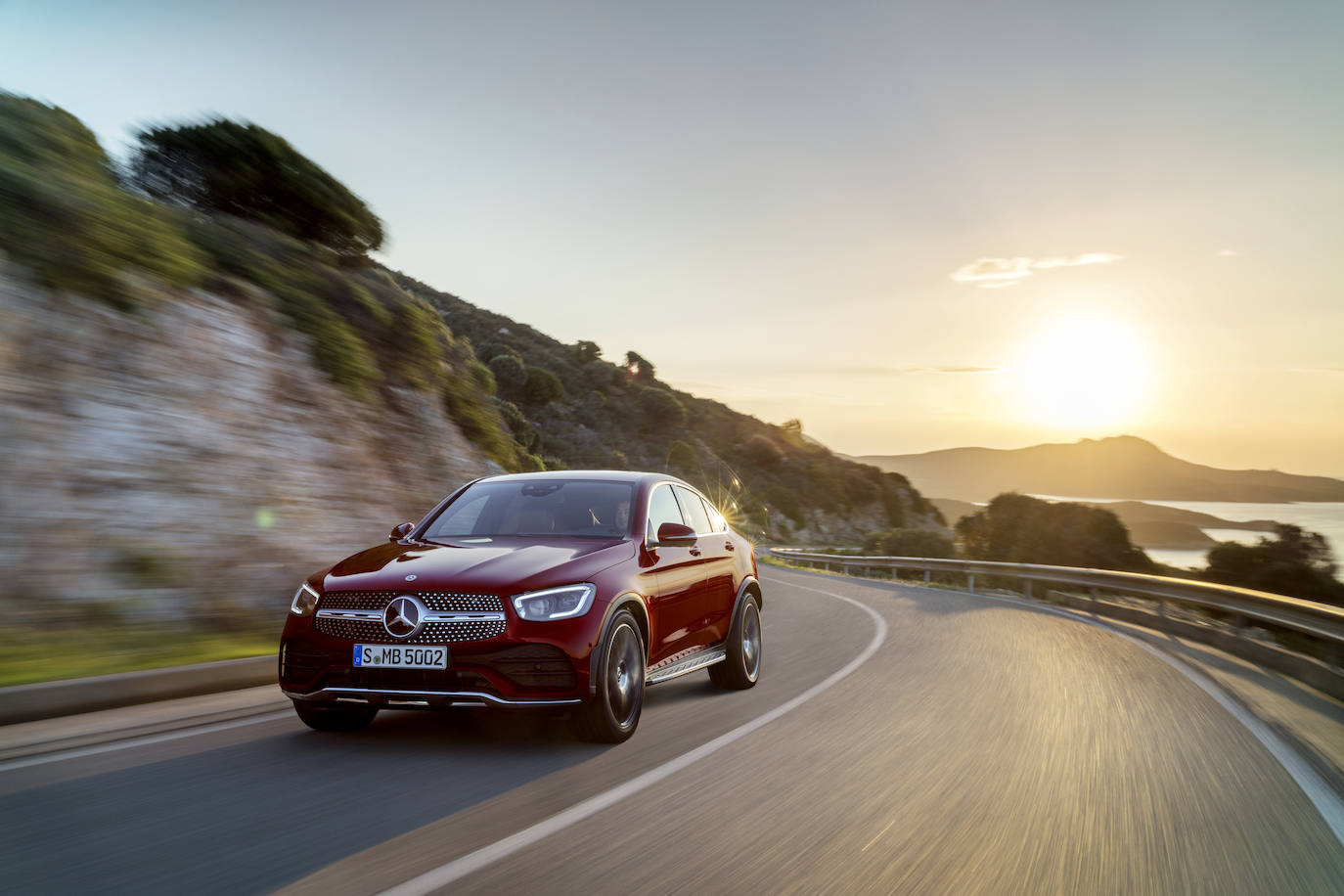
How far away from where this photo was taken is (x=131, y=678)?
741cm

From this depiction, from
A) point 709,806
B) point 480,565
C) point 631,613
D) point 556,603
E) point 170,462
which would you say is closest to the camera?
point 709,806

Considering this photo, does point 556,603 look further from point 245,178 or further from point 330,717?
point 245,178

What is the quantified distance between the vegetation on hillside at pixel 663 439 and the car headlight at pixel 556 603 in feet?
191

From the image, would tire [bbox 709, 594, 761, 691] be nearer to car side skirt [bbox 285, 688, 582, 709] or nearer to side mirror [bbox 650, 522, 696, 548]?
side mirror [bbox 650, 522, 696, 548]

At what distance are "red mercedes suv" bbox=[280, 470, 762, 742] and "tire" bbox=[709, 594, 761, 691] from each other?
0.83m

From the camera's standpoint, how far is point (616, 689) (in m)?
6.37

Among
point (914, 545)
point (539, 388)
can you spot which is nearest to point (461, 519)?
point (914, 545)

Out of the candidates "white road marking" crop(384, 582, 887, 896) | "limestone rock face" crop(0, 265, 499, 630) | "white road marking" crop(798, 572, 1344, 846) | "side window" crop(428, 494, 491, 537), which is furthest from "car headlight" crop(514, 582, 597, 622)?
"limestone rock face" crop(0, 265, 499, 630)

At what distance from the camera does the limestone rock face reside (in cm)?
959

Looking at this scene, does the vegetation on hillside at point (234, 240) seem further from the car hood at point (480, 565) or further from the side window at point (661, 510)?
the side window at point (661, 510)

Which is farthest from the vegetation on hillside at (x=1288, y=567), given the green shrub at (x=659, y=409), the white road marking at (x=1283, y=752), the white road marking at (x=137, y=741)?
the green shrub at (x=659, y=409)

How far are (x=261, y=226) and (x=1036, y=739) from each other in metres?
15.2

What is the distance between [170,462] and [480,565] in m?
6.67

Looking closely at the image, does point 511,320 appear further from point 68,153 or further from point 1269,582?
point 68,153
